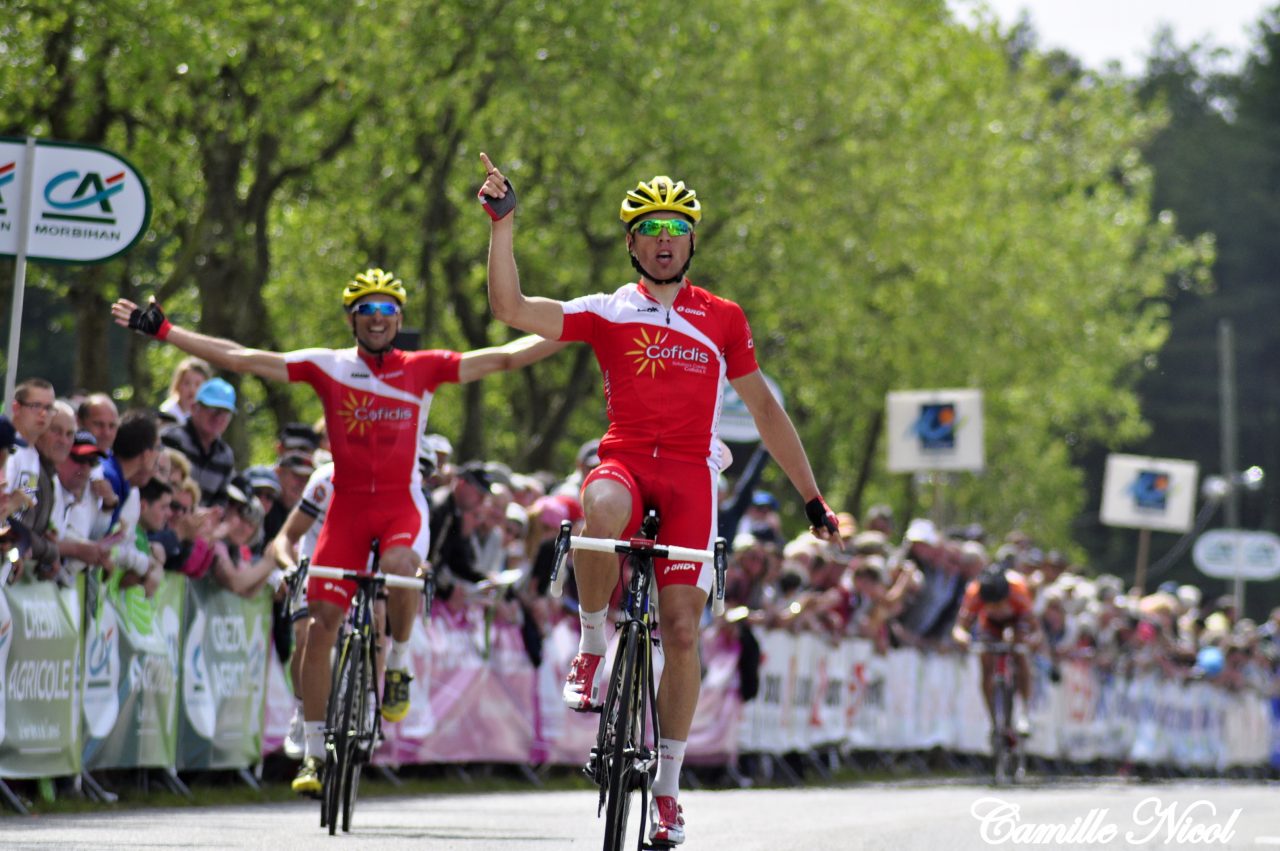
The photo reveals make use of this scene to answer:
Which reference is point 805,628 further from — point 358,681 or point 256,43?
Result: point 358,681

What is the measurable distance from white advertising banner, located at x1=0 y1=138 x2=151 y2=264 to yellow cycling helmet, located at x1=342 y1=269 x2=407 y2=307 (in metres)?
1.58

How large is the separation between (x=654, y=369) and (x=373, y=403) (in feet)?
9.92

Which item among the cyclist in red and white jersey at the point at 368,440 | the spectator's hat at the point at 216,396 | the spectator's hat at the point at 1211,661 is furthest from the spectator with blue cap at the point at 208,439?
the spectator's hat at the point at 1211,661

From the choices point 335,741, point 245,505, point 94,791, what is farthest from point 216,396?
point 335,741

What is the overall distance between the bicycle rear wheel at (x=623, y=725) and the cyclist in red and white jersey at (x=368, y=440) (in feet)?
10.7

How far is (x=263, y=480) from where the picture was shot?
→ 15375 millimetres

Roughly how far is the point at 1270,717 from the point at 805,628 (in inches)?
714

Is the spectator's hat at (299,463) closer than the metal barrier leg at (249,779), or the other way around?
the metal barrier leg at (249,779)

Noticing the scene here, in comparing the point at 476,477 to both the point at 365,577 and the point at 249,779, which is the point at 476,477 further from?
the point at 365,577

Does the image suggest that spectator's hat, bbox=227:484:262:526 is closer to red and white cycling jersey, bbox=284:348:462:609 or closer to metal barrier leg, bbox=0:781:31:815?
red and white cycling jersey, bbox=284:348:462:609

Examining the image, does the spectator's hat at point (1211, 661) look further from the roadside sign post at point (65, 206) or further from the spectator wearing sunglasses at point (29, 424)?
the spectator wearing sunglasses at point (29, 424)

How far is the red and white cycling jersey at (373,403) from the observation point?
12148 millimetres

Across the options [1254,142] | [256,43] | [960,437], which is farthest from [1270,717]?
[1254,142]

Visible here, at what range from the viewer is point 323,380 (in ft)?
39.9
